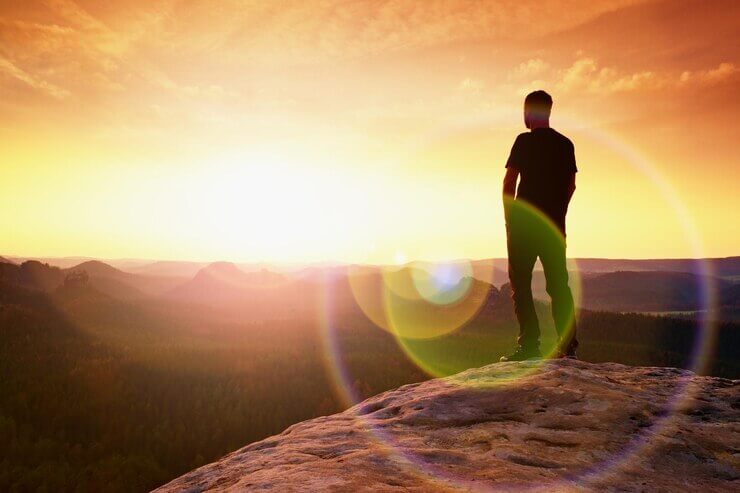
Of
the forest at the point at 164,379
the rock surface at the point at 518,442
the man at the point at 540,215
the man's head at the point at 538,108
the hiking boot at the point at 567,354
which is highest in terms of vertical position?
the man's head at the point at 538,108

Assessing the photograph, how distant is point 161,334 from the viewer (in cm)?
1992

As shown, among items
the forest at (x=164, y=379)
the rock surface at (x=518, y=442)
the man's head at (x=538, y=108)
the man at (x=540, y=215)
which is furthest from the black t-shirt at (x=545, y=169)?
the forest at (x=164, y=379)

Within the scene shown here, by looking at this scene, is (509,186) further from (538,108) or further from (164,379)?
(164,379)

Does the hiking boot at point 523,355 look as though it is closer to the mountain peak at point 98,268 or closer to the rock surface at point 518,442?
the rock surface at point 518,442

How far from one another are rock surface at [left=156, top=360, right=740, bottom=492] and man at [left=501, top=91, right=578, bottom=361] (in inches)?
47.6

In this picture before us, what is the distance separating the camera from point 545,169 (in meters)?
5.71

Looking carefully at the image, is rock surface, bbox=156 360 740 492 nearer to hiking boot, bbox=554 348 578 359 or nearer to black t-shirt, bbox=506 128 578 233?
hiking boot, bbox=554 348 578 359

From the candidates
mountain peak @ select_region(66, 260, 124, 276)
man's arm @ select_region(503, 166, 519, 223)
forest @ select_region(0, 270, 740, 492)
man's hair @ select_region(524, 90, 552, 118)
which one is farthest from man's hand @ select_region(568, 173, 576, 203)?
mountain peak @ select_region(66, 260, 124, 276)

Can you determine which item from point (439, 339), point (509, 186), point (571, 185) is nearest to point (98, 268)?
point (439, 339)

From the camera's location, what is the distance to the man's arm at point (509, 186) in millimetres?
5840

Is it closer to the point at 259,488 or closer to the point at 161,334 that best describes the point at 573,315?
the point at 259,488

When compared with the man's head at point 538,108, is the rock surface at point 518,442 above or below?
below

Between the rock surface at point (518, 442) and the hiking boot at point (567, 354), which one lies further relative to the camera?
the hiking boot at point (567, 354)

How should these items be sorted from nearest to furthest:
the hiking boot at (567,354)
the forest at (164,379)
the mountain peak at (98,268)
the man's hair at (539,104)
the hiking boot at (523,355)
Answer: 1. the hiking boot at (567,354)
2. the hiking boot at (523,355)
3. the man's hair at (539,104)
4. the forest at (164,379)
5. the mountain peak at (98,268)
